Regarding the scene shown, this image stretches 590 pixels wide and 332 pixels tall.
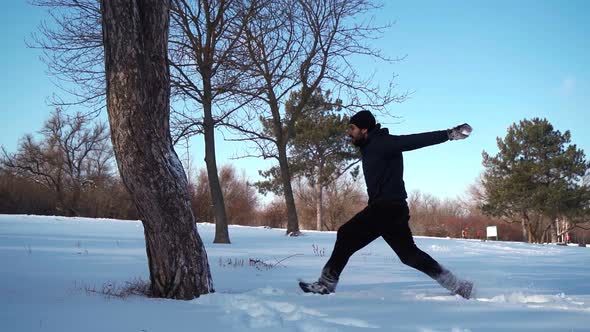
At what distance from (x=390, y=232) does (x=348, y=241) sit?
39 cm

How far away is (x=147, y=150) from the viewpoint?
3.86 m

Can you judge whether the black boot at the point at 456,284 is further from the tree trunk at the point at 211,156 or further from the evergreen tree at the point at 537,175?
the evergreen tree at the point at 537,175

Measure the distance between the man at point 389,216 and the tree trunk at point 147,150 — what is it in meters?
1.12

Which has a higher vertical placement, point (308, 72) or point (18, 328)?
point (308, 72)

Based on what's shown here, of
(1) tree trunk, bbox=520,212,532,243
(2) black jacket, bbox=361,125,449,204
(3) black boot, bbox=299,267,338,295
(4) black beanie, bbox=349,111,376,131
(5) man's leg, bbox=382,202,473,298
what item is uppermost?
(4) black beanie, bbox=349,111,376,131

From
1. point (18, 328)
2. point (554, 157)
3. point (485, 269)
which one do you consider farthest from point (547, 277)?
point (554, 157)

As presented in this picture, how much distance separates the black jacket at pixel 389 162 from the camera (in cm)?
410

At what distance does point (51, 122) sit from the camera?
167ft

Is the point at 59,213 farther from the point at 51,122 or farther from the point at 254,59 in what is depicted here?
the point at 254,59

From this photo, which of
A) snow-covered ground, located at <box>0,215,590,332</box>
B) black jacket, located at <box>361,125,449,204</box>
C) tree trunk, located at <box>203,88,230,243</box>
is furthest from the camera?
tree trunk, located at <box>203,88,230,243</box>

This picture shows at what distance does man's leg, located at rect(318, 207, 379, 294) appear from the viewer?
4195 mm

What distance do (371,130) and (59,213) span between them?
1436 inches

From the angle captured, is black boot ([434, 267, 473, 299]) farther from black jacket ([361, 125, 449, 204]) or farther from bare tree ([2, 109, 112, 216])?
bare tree ([2, 109, 112, 216])

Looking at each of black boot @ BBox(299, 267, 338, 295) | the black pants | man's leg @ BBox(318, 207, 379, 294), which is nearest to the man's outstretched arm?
the black pants
